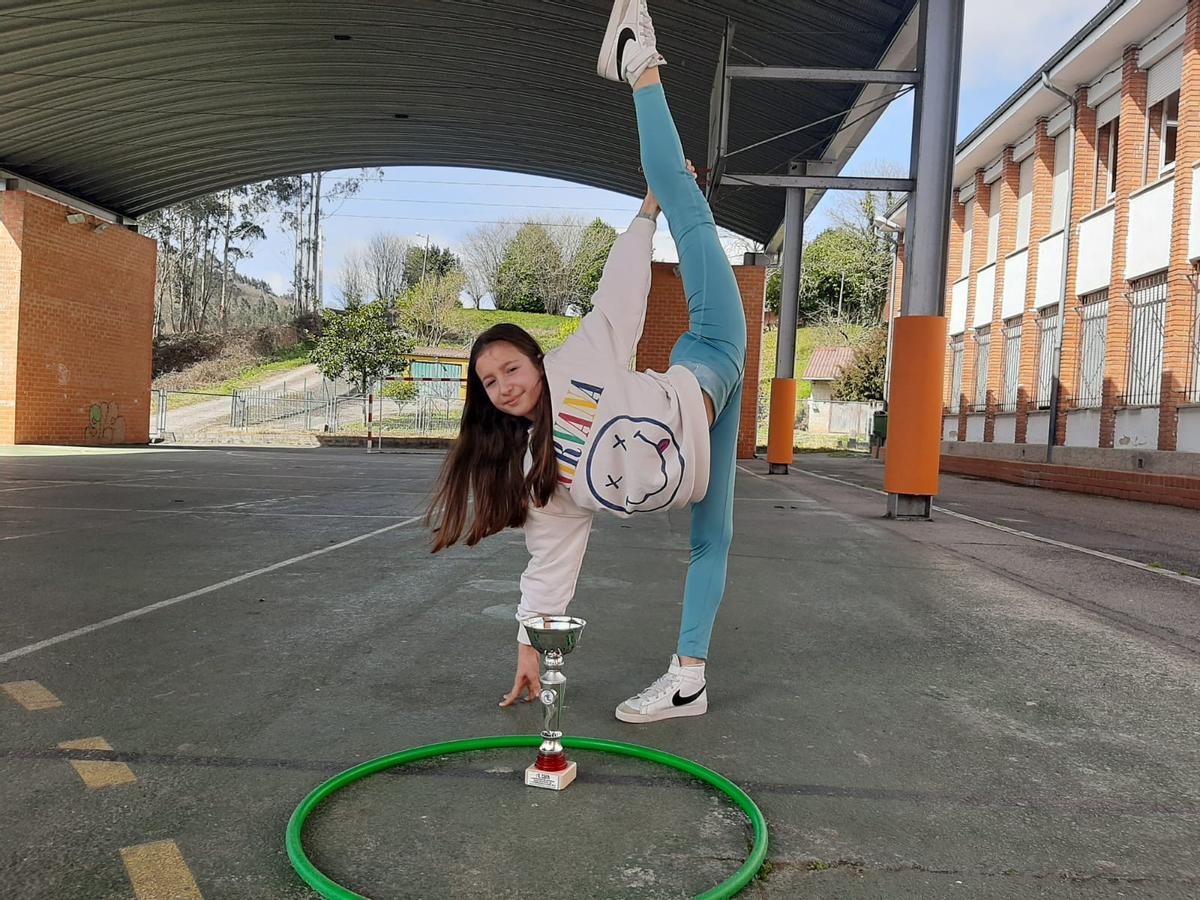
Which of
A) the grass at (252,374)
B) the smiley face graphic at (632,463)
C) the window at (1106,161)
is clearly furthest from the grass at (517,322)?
the smiley face graphic at (632,463)

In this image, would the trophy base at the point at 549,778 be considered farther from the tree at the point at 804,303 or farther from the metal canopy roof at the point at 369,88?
the tree at the point at 804,303

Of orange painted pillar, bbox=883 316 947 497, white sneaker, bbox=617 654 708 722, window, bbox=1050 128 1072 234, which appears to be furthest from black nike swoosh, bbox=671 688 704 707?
window, bbox=1050 128 1072 234

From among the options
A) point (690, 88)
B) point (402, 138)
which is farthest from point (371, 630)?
point (402, 138)

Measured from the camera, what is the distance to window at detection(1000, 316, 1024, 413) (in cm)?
2153

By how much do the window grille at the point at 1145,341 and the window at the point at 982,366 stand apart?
741 cm

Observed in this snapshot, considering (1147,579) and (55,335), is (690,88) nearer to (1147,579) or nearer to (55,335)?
(1147,579)

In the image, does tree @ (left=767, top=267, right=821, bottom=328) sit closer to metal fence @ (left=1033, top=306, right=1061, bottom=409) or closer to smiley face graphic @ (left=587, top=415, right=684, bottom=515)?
metal fence @ (left=1033, top=306, right=1061, bottom=409)

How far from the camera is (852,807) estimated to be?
2193 millimetres

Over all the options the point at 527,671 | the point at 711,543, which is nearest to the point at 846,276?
Result: the point at 711,543

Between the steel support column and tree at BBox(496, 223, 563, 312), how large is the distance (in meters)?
46.9

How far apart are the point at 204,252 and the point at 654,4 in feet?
160

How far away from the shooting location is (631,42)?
283 centimetres

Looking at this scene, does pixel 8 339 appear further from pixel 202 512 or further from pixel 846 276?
pixel 846 276

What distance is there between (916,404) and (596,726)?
740 centimetres
